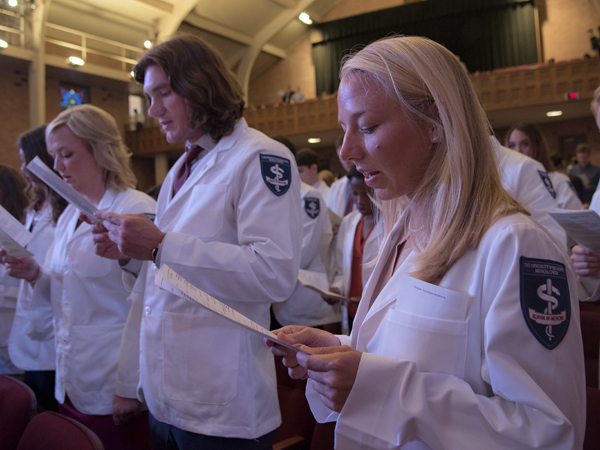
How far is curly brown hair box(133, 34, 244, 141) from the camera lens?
1.74m

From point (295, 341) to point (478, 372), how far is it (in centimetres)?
41

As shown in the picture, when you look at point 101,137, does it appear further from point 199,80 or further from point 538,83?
point 538,83

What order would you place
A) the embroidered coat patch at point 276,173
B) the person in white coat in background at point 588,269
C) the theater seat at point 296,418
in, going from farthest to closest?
1. the theater seat at point 296,418
2. the person in white coat in background at point 588,269
3. the embroidered coat patch at point 276,173

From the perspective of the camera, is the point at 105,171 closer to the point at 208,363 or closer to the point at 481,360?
the point at 208,363

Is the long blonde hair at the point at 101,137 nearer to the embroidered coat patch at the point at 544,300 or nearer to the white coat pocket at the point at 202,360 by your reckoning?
the white coat pocket at the point at 202,360

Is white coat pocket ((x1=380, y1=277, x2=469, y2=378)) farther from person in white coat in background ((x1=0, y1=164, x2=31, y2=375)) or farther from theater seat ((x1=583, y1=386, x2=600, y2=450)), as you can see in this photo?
person in white coat in background ((x1=0, y1=164, x2=31, y2=375))

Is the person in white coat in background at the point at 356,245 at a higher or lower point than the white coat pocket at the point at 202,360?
higher

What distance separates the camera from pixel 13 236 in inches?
80.5

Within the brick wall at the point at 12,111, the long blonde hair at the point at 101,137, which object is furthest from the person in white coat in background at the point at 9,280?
the brick wall at the point at 12,111

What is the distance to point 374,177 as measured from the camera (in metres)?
1.07

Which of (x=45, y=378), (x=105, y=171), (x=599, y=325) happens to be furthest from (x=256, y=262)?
(x=45, y=378)

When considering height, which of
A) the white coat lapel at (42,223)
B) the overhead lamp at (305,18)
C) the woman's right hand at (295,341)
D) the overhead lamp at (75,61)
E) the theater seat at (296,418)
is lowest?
the theater seat at (296,418)

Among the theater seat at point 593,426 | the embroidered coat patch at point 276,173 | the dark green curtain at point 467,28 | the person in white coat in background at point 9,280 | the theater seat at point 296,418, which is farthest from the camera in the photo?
the dark green curtain at point 467,28

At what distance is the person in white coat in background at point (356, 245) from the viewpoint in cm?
320
